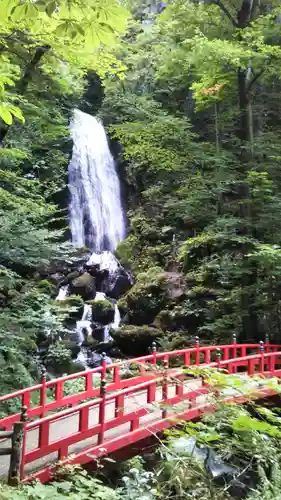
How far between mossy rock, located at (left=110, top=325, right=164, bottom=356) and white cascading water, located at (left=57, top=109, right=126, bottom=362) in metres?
4.89

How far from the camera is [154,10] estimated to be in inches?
1128

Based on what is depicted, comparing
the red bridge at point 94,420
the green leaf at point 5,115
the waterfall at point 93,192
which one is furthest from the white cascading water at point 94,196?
the green leaf at point 5,115

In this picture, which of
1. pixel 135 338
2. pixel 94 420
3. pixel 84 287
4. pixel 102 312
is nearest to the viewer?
pixel 94 420

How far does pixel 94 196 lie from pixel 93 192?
232 millimetres

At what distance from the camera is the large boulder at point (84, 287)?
1741cm

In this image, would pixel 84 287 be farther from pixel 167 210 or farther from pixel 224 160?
pixel 224 160

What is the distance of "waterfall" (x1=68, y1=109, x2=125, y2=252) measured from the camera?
69.8 feet

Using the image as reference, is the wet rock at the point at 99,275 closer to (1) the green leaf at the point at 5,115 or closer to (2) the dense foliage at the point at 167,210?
(2) the dense foliage at the point at 167,210

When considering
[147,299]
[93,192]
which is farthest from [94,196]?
[147,299]

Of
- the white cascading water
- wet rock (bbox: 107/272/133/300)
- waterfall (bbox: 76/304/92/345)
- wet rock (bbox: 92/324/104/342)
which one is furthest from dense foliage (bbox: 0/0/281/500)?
wet rock (bbox: 107/272/133/300)

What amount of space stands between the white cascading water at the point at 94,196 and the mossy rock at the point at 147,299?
3.06 m

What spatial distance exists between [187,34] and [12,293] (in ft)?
29.4

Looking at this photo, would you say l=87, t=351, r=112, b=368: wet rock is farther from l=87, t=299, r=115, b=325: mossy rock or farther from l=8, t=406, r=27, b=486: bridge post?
l=8, t=406, r=27, b=486: bridge post

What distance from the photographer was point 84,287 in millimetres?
17438
